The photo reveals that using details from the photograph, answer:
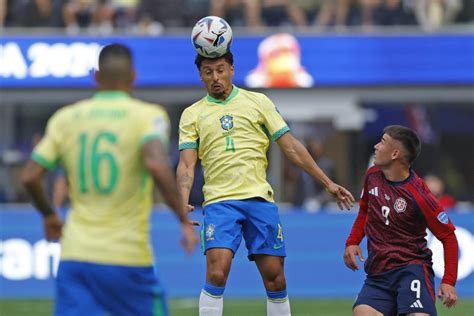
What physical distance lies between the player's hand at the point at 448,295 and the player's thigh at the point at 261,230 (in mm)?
1430

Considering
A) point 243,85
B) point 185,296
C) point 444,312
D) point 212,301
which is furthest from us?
point 243,85

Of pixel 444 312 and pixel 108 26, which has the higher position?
pixel 108 26

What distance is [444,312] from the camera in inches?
533

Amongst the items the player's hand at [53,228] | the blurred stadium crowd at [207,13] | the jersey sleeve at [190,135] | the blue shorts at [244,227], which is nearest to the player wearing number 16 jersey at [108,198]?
the player's hand at [53,228]

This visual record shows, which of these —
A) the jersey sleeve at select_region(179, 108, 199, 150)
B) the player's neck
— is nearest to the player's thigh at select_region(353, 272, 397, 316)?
the player's neck

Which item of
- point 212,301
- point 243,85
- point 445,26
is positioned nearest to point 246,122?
point 212,301

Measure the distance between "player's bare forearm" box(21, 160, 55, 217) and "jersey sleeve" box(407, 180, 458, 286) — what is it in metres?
2.78

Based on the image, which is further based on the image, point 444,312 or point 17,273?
point 17,273

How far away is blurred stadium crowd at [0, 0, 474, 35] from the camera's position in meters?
21.4

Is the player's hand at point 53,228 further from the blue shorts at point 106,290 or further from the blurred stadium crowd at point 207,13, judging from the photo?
the blurred stadium crowd at point 207,13

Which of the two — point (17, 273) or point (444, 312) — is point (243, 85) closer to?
point (17, 273)

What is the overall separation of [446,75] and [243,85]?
3.88 m

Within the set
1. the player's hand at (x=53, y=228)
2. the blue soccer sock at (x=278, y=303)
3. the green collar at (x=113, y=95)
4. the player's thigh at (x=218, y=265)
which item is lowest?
the blue soccer sock at (x=278, y=303)

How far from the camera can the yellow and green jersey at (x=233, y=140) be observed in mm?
8719
